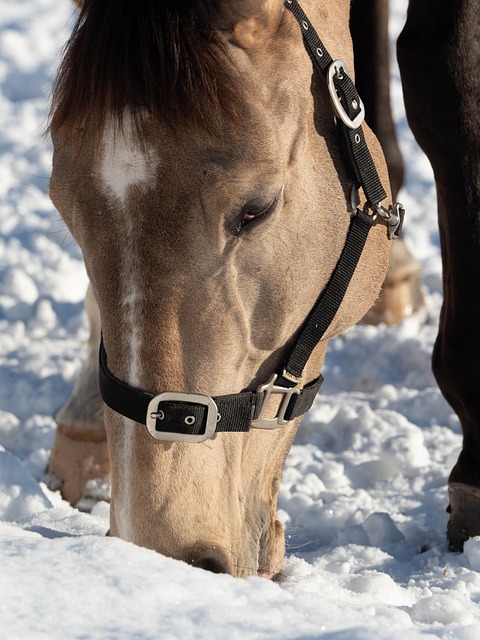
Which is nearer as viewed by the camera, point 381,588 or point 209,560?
point 209,560

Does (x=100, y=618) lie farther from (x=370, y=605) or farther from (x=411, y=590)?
(x=411, y=590)

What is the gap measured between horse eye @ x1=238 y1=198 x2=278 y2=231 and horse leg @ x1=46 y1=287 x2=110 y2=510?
129 cm

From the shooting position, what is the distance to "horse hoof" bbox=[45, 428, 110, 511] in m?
2.98

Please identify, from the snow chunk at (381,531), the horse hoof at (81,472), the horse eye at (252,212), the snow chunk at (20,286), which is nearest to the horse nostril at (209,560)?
the horse eye at (252,212)

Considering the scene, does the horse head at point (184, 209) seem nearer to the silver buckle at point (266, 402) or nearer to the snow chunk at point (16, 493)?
the silver buckle at point (266, 402)

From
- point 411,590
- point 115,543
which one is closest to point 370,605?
point 411,590

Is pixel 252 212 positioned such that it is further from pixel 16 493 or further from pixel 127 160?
pixel 16 493

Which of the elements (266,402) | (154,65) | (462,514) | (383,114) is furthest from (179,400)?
(383,114)

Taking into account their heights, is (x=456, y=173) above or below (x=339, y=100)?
below

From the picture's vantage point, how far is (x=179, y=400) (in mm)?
1835

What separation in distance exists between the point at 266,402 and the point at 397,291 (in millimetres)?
2311

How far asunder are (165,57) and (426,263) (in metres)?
3.35

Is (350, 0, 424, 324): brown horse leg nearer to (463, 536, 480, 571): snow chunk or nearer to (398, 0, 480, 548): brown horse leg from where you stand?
(398, 0, 480, 548): brown horse leg

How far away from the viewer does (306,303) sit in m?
2.07
